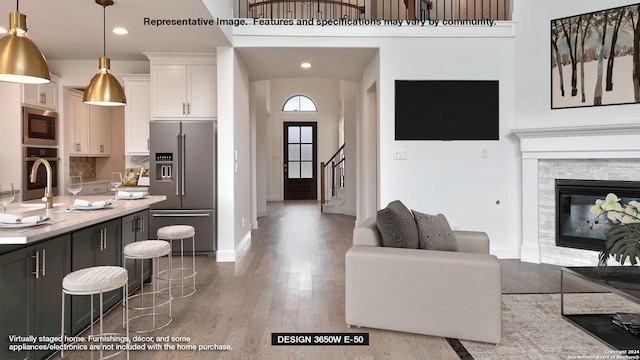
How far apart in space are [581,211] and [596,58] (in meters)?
1.72

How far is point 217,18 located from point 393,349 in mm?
3472

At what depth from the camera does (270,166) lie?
499 inches

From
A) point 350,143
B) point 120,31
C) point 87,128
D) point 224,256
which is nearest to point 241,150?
point 224,256

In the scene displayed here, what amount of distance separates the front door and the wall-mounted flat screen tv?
315 inches

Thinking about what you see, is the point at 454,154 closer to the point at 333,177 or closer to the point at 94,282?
the point at 94,282

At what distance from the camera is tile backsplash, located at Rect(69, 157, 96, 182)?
6410 millimetres

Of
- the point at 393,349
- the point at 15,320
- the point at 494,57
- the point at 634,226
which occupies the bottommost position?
the point at 393,349

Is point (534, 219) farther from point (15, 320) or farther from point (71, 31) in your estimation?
point (71, 31)

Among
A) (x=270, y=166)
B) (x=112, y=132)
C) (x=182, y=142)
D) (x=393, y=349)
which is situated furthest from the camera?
(x=270, y=166)

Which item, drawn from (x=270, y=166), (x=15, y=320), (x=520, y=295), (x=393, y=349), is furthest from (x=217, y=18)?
(x=270, y=166)

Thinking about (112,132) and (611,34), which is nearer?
(611,34)

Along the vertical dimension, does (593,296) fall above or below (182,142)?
below

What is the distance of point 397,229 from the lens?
2.87 m

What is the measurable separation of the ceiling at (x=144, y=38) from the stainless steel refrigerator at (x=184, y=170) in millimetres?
1007
